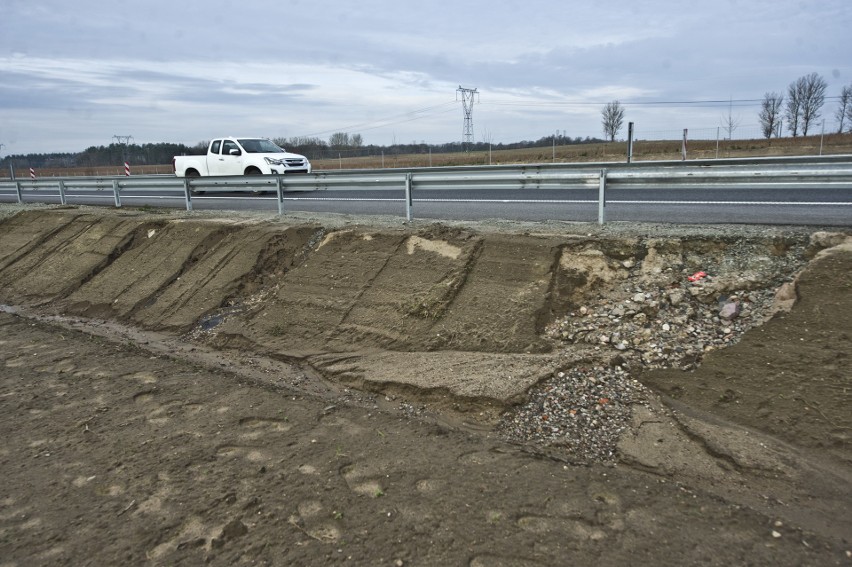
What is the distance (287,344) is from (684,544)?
4.49 metres

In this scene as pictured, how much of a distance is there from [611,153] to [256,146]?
80.0 feet

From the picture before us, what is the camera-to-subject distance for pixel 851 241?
546 centimetres

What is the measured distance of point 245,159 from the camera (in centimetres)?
1762

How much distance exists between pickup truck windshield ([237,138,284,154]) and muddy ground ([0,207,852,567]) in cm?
1050

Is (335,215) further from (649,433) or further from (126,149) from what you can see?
(126,149)

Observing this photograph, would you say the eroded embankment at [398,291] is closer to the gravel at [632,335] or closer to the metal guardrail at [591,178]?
the gravel at [632,335]

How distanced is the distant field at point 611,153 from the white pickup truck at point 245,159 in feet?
53.5

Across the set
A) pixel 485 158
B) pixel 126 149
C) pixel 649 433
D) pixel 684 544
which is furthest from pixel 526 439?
pixel 126 149

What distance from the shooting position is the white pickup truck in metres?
17.3

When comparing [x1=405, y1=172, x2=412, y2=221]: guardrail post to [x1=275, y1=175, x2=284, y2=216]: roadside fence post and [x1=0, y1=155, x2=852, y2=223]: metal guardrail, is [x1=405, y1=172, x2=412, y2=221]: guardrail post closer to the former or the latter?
[x1=0, y1=155, x2=852, y2=223]: metal guardrail

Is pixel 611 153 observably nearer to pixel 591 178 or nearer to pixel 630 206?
pixel 630 206

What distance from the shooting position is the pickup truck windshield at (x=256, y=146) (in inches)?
701

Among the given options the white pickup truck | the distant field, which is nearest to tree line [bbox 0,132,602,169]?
the distant field

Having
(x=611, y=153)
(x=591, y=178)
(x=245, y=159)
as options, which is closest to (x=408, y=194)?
(x=591, y=178)
